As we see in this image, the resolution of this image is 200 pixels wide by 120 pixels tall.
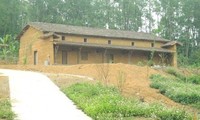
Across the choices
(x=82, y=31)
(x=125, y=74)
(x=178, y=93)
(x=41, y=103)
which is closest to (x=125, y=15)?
(x=82, y=31)

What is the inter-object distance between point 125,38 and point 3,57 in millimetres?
14492

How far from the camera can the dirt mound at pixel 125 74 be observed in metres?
21.4

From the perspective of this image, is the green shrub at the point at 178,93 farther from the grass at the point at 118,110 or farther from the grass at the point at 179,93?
the grass at the point at 118,110

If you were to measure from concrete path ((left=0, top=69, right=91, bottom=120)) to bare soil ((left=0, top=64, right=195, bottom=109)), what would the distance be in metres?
1.82

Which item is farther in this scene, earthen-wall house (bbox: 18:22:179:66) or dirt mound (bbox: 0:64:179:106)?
earthen-wall house (bbox: 18:22:179:66)

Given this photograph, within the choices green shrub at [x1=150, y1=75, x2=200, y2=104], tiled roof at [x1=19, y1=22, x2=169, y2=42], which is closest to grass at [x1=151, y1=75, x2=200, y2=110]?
green shrub at [x1=150, y1=75, x2=200, y2=104]

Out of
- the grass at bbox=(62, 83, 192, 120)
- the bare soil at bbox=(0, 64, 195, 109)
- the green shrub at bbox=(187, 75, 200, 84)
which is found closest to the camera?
the grass at bbox=(62, 83, 192, 120)

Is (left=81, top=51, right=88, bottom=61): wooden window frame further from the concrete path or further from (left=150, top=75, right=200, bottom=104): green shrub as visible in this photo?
Result: the concrete path

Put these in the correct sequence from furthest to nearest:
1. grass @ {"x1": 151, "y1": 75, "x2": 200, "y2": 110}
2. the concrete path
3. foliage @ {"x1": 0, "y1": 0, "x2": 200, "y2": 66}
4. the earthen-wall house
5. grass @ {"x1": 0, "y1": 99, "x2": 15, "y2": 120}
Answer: foliage @ {"x1": 0, "y1": 0, "x2": 200, "y2": 66}
the earthen-wall house
grass @ {"x1": 151, "y1": 75, "x2": 200, "y2": 110}
the concrete path
grass @ {"x1": 0, "y1": 99, "x2": 15, "y2": 120}

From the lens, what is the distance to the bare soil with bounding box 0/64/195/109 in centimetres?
2117

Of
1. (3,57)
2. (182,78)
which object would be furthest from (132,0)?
(182,78)

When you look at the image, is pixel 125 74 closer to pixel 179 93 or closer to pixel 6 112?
pixel 179 93

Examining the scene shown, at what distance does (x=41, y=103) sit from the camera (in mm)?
15758

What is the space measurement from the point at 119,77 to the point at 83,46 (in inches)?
817
